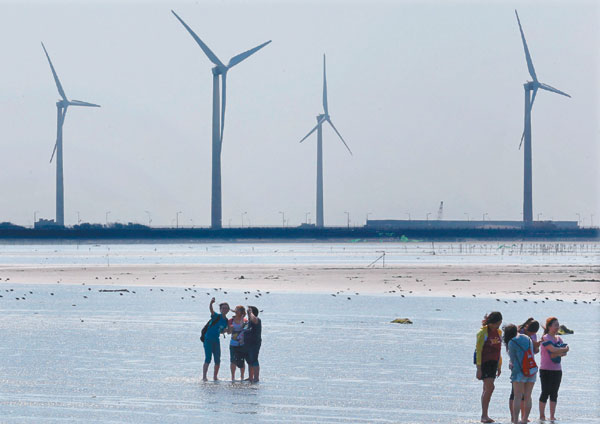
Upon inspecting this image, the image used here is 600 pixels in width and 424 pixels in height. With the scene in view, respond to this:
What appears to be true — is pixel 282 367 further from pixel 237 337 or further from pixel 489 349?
pixel 489 349

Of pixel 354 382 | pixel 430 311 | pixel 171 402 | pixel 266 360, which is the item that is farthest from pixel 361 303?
pixel 171 402

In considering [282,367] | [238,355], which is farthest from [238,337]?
[282,367]

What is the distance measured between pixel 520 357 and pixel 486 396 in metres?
1.51

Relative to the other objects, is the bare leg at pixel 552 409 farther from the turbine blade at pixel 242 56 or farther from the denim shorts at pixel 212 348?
the turbine blade at pixel 242 56

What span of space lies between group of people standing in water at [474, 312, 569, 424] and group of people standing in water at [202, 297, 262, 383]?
7.45m

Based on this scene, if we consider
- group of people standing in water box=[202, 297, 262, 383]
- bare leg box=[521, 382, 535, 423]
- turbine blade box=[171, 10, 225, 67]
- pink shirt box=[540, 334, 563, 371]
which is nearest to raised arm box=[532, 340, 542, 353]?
pink shirt box=[540, 334, 563, 371]

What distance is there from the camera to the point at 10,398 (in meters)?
28.5

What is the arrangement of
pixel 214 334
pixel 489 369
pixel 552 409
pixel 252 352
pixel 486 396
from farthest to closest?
pixel 214 334 → pixel 252 352 → pixel 552 409 → pixel 486 396 → pixel 489 369

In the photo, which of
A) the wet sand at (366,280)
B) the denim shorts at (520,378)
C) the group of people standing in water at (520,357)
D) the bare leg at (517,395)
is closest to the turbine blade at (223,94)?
the wet sand at (366,280)

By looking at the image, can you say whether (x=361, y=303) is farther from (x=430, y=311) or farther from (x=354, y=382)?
(x=354, y=382)

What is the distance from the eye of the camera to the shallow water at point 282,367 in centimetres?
2670

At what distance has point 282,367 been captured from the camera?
113 ft

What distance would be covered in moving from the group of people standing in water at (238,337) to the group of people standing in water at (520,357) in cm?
745

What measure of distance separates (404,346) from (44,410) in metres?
16.2
